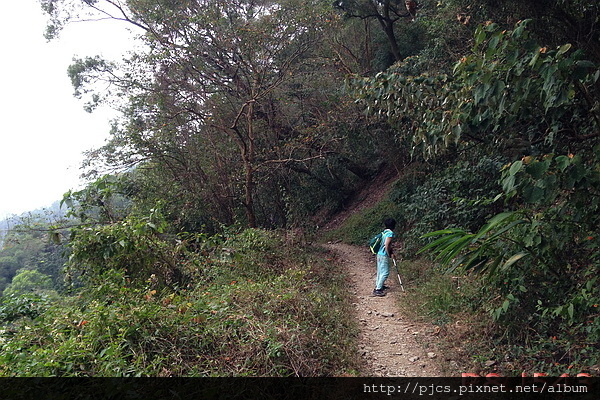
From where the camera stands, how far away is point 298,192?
55.3 feet

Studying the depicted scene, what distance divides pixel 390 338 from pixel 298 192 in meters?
11.5

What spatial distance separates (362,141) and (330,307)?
9.40 m

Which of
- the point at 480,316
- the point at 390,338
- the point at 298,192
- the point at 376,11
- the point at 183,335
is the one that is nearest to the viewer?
the point at 183,335

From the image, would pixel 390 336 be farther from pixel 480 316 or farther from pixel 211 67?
pixel 211 67

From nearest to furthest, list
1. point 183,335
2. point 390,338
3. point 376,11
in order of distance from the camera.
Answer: point 183,335 → point 390,338 → point 376,11

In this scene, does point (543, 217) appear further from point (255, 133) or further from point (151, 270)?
point (255, 133)

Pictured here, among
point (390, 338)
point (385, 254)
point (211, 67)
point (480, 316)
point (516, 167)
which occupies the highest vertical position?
point (211, 67)

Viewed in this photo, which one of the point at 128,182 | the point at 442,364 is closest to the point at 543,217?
the point at 442,364

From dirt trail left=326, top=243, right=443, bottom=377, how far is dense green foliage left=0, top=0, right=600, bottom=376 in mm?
315

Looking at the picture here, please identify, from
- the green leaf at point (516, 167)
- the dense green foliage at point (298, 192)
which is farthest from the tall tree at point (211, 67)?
the green leaf at point (516, 167)

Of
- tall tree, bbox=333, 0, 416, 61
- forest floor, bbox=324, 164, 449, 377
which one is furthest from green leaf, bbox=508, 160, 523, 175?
tall tree, bbox=333, 0, 416, 61

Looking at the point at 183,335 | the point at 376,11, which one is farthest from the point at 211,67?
the point at 183,335

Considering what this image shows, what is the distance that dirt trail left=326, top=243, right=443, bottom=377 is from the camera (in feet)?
15.4

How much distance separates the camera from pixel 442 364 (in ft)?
15.1
